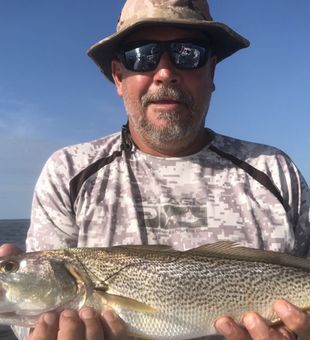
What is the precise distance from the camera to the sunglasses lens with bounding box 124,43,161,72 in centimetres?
557

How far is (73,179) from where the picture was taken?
5.48m

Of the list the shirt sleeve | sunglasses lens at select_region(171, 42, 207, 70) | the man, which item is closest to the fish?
the man

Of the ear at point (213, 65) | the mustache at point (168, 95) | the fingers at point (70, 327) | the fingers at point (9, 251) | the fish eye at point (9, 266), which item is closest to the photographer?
the fingers at point (70, 327)

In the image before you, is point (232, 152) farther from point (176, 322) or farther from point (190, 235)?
point (176, 322)

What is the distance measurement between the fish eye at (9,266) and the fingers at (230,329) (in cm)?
161

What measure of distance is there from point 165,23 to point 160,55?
12.3 inches

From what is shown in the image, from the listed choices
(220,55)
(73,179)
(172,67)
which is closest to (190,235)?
(73,179)

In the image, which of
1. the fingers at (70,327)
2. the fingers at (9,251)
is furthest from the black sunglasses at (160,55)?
the fingers at (70,327)

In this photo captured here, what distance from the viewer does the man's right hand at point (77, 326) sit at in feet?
13.1

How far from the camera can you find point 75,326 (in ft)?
13.1

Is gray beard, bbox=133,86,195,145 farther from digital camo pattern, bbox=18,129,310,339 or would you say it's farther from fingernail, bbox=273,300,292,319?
fingernail, bbox=273,300,292,319

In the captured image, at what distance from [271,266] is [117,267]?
4.15ft

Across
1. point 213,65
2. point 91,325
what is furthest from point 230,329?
point 213,65

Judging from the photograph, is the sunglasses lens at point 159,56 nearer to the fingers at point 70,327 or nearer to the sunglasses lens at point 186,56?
the sunglasses lens at point 186,56
